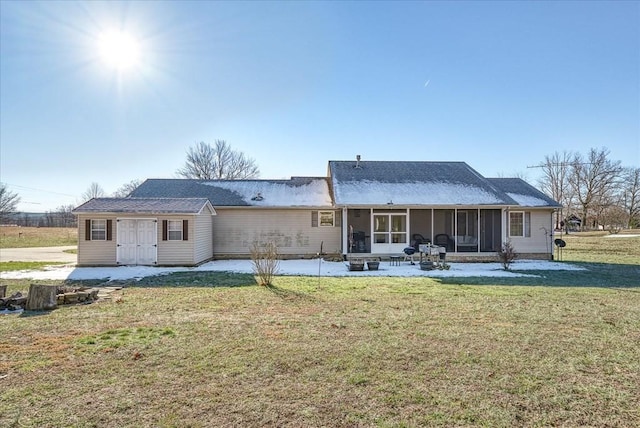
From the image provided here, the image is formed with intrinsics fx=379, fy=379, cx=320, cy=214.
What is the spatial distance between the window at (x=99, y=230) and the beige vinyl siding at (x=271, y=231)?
4.80 m

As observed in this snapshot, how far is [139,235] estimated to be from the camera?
51.1 ft

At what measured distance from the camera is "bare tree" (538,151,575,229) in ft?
158

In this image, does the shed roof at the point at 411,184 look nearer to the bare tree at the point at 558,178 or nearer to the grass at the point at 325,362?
the grass at the point at 325,362

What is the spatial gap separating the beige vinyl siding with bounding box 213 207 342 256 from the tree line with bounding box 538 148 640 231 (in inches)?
1399

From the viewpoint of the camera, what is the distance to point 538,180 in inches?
2078

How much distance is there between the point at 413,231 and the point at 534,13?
10919mm

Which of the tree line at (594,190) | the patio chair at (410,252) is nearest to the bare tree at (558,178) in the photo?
the tree line at (594,190)

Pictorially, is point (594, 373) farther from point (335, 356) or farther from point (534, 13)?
point (534, 13)

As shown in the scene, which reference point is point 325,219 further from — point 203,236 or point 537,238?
point 537,238

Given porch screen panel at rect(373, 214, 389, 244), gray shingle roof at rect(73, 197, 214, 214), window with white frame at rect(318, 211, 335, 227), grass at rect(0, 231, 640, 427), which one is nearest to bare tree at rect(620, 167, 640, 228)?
porch screen panel at rect(373, 214, 389, 244)

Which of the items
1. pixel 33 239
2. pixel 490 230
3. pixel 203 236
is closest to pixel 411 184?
pixel 490 230

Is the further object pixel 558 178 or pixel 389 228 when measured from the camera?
pixel 558 178

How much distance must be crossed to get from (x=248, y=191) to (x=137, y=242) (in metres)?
6.46

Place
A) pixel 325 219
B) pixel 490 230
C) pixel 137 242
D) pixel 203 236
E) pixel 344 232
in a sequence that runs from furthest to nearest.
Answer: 1. pixel 490 230
2. pixel 325 219
3. pixel 344 232
4. pixel 203 236
5. pixel 137 242
